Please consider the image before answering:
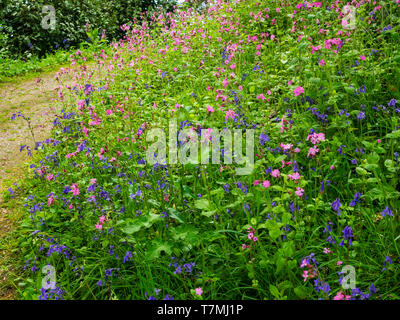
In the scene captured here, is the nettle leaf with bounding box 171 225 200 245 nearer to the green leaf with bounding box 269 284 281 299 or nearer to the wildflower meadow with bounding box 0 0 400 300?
the wildflower meadow with bounding box 0 0 400 300

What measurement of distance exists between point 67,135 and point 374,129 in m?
3.31

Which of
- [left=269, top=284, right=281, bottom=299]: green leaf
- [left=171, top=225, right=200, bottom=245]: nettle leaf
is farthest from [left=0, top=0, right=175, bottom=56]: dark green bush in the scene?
[left=269, top=284, right=281, bottom=299]: green leaf

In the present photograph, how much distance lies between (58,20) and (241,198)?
10.5m

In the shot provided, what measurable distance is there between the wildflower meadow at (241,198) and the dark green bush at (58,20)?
7053 millimetres

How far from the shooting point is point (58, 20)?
10.1 meters

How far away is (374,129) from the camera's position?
2.66m

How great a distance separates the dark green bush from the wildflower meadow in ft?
23.1

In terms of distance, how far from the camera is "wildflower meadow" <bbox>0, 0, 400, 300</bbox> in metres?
1.78

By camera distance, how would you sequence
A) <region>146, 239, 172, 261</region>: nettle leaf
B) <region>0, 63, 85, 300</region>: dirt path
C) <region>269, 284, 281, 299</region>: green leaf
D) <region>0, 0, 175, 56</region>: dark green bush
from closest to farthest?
1. <region>269, 284, 281, 299</region>: green leaf
2. <region>146, 239, 172, 261</region>: nettle leaf
3. <region>0, 63, 85, 300</region>: dirt path
4. <region>0, 0, 175, 56</region>: dark green bush

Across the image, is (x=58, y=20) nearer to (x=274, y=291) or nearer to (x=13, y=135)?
(x=13, y=135)

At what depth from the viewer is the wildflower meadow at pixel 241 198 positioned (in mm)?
1780

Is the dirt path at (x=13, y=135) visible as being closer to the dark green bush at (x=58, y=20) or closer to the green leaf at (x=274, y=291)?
the green leaf at (x=274, y=291)

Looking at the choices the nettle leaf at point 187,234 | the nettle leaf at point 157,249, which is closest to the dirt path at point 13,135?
the nettle leaf at point 157,249

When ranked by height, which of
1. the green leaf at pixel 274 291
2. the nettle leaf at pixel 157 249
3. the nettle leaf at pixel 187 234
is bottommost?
the green leaf at pixel 274 291
